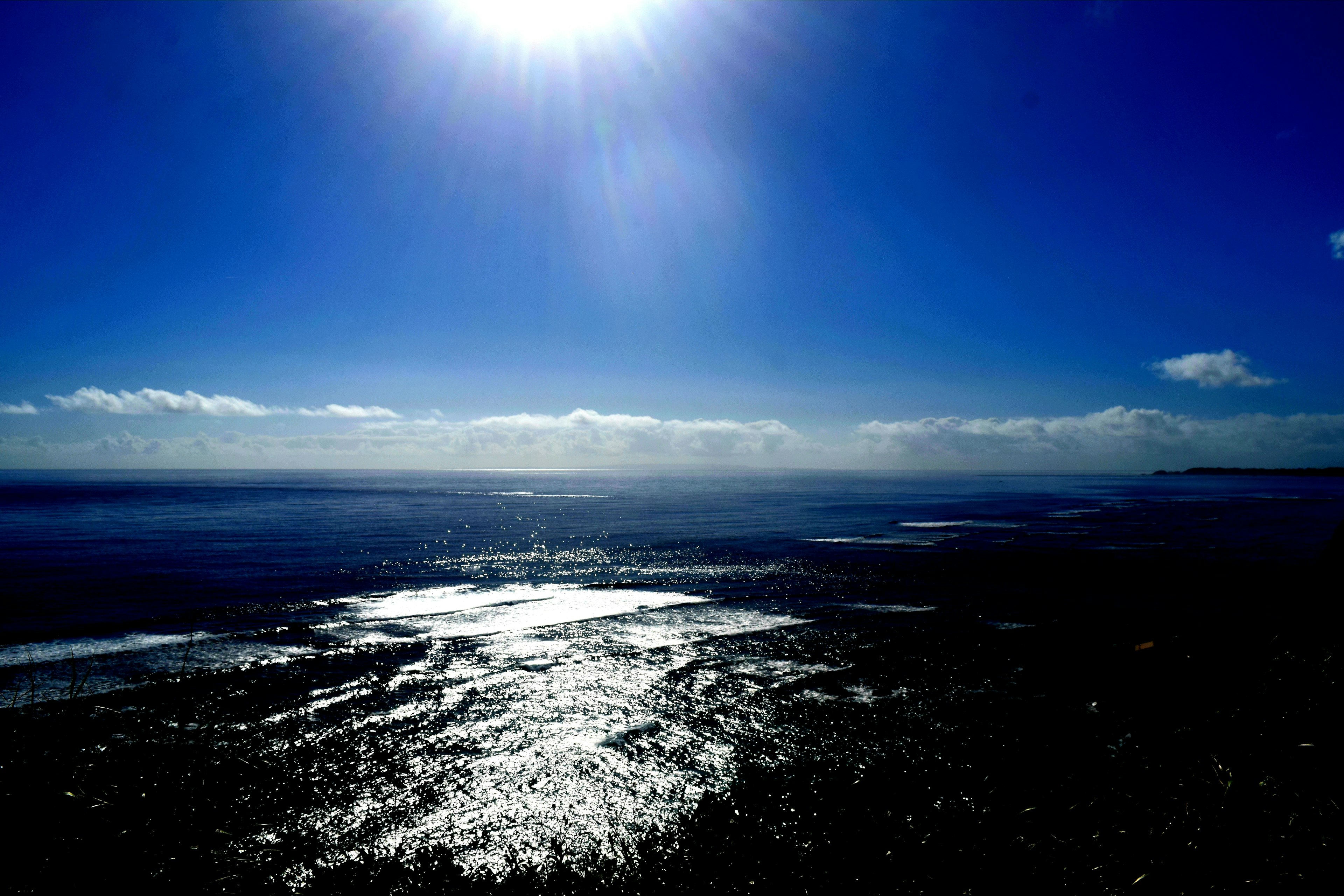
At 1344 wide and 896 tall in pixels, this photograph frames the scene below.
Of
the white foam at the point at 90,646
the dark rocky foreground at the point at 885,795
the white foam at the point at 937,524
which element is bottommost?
the white foam at the point at 90,646

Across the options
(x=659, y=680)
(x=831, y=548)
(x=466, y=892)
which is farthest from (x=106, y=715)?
(x=831, y=548)

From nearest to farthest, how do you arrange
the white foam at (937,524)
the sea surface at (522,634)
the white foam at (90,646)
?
the sea surface at (522,634) → the white foam at (90,646) → the white foam at (937,524)

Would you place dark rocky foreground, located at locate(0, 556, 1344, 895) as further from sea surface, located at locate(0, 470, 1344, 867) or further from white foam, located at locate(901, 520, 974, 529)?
white foam, located at locate(901, 520, 974, 529)

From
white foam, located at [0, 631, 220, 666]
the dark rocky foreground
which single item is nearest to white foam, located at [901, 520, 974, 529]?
the dark rocky foreground

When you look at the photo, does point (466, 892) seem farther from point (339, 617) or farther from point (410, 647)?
point (339, 617)

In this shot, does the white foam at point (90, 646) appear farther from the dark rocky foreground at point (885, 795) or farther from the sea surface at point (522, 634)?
the dark rocky foreground at point (885, 795)

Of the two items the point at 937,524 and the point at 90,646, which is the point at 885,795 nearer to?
the point at 90,646

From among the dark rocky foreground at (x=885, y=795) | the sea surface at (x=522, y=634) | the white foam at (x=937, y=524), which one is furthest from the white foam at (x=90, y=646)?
the white foam at (x=937, y=524)
